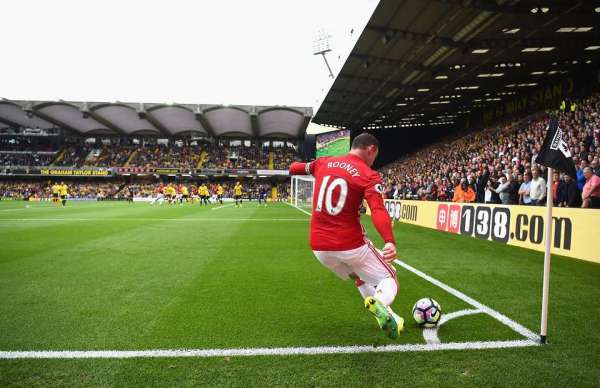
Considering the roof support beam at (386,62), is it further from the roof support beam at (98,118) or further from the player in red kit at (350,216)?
the roof support beam at (98,118)

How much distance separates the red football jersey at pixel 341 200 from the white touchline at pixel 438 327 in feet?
3.81

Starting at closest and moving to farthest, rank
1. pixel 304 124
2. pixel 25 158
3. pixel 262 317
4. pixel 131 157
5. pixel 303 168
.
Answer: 1. pixel 303 168
2. pixel 262 317
3. pixel 304 124
4. pixel 25 158
5. pixel 131 157

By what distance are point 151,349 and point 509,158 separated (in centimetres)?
1941

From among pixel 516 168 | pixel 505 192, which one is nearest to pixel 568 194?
pixel 505 192

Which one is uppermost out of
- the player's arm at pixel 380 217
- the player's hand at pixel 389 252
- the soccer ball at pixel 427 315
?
the player's arm at pixel 380 217

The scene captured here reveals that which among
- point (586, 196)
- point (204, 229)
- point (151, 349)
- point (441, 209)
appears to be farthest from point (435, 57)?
point (151, 349)

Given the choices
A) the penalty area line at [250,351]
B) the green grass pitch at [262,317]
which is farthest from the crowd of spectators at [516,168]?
the penalty area line at [250,351]

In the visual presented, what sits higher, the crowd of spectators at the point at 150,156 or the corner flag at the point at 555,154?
the crowd of spectators at the point at 150,156

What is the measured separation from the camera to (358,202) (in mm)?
3617

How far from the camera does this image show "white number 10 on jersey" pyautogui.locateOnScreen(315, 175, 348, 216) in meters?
3.60

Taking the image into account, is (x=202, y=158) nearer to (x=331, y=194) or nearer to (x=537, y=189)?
(x=537, y=189)

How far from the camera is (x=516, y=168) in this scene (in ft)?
50.0

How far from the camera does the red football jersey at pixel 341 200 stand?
11.6ft

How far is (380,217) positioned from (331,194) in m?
0.54
